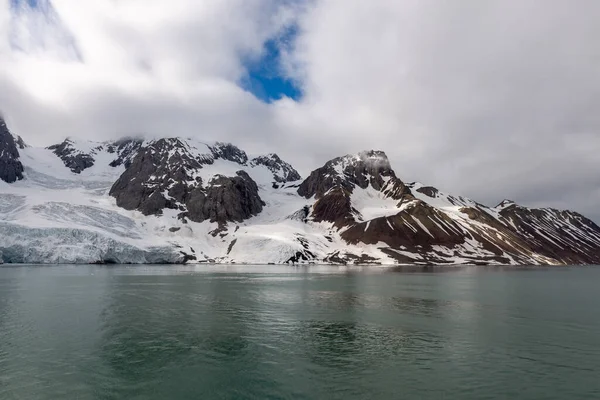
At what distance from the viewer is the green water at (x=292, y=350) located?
1216 inches

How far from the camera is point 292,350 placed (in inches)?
1641

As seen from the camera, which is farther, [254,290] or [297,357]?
[254,290]

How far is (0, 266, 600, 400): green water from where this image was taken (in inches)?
1216

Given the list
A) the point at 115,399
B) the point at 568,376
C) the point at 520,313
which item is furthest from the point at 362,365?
the point at 520,313

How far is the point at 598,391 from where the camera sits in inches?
1221

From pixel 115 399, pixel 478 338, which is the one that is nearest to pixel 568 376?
pixel 478 338

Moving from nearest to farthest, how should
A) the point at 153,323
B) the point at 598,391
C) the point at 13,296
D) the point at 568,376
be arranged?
the point at 598,391 → the point at 568,376 → the point at 153,323 → the point at 13,296

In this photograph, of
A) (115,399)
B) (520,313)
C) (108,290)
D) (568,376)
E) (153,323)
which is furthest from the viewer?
(108,290)

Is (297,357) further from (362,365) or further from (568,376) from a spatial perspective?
(568,376)

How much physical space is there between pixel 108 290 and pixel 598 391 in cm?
8573

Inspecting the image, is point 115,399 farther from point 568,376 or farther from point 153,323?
point 568,376

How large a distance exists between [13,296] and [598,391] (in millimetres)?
85957

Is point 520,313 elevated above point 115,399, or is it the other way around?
point 520,313

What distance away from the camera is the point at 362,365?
3672 cm
